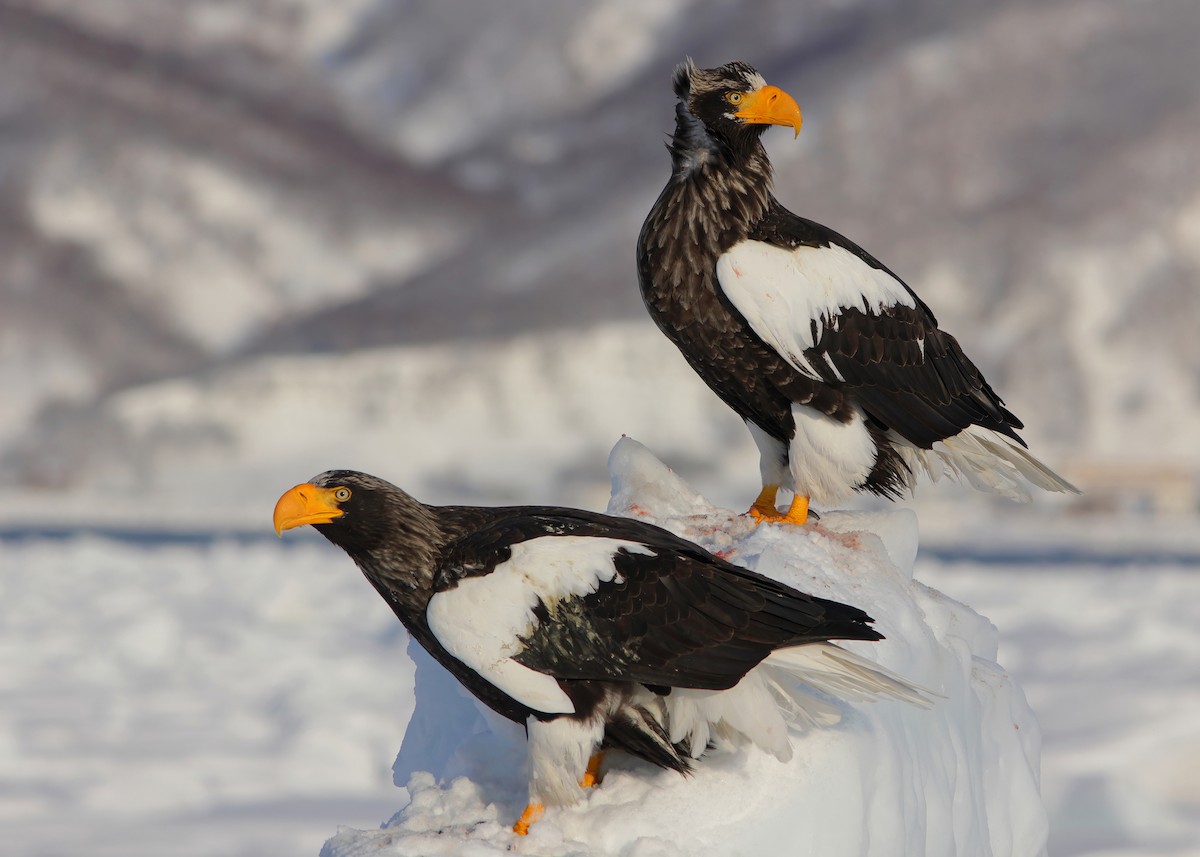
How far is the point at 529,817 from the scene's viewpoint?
159 inches

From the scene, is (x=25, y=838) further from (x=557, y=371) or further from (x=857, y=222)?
(x=857, y=222)

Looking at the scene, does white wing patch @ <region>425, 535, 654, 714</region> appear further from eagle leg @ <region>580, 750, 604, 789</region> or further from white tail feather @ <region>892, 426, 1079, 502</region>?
white tail feather @ <region>892, 426, 1079, 502</region>

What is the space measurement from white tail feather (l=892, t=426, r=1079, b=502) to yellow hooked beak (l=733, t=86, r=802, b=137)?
120 centimetres

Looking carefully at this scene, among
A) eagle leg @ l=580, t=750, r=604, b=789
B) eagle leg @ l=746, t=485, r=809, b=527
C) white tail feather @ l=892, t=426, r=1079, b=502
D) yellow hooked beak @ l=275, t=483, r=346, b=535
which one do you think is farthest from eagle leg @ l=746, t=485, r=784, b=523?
yellow hooked beak @ l=275, t=483, r=346, b=535

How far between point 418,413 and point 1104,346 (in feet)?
50.6

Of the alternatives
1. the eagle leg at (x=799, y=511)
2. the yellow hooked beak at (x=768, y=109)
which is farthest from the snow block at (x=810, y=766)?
the yellow hooked beak at (x=768, y=109)

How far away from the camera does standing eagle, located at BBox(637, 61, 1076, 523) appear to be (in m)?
4.96

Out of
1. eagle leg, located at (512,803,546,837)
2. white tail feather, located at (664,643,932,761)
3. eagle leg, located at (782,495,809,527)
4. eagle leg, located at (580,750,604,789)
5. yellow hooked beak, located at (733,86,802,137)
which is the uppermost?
yellow hooked beak, located at (733,86,802,137)

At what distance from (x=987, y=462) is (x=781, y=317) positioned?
109 cm

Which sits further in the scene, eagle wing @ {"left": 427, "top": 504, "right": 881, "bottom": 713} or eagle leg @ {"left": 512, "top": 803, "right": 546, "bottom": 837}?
eagle leg @ {"left": 512, "top": 803, "right": 546, "bottom": 837}

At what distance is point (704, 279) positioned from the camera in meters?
4.96

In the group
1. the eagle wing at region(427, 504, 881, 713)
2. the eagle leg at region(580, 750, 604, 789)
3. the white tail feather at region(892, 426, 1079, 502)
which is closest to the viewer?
the eagle wing at region(427, 504, 881, 713)

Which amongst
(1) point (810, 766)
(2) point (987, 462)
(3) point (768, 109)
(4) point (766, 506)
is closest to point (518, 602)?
(1) point (810, 766)

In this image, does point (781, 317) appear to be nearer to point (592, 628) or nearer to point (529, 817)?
point (592, 628)
